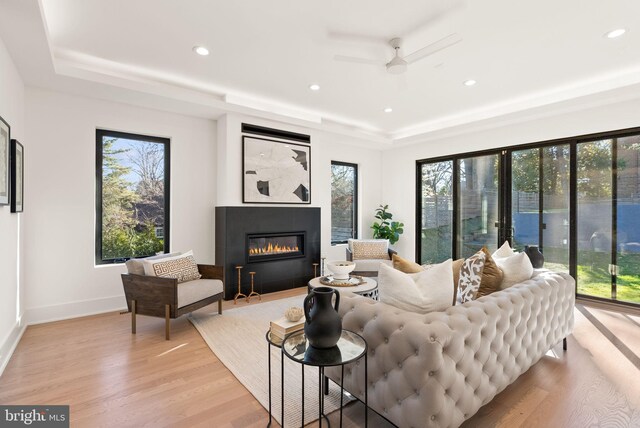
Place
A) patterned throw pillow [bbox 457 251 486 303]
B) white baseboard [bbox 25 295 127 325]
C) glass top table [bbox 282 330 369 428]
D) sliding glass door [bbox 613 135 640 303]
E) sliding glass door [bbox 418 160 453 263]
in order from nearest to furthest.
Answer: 1. glass top table [bbox 282 330 369 428]
2. patterned throw pillow [bbox 457 251 486 303]
3. white baseboard [bbox 25 295 127 325]
4. sliding glass door [bbox 613 135 640 303]
5. sliding glass door [bbox 418 160 453 263]

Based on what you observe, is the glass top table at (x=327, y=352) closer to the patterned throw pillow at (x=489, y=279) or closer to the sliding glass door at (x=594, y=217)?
the patterned throw pillow at (x=489, y=279)

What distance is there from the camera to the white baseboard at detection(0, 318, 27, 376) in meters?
2.42

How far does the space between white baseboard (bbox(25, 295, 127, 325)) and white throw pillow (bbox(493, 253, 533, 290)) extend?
4243 mm

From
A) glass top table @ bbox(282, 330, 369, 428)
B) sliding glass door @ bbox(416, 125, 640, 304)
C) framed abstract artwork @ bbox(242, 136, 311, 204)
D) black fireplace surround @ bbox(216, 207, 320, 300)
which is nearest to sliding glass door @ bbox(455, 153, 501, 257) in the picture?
sliding glass door @ bbox(416, 125, 640, 304)

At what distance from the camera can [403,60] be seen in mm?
2828

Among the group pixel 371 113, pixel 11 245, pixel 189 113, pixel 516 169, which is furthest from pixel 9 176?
pixel 516 169

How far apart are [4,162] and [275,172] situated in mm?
2976

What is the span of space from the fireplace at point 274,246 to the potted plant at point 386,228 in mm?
1913

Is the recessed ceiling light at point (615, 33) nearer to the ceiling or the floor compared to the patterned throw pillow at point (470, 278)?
nearer to the ceiling

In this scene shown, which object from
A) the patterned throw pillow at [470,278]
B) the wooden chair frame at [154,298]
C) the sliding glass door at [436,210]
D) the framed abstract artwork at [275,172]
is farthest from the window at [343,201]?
the patterned throw pillow at [470,278]

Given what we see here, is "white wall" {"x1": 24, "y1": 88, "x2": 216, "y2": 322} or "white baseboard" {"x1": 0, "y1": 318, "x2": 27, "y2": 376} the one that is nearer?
"white baseboard" {"x1": 0, "y1": 318, "x2": 27, "y2": 376}

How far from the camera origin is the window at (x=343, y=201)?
20.5 ft

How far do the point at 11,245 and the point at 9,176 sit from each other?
0.64 metres

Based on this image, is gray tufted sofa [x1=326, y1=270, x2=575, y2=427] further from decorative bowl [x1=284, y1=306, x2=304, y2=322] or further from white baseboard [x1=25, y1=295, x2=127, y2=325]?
white baseboard [x1=25, y1=295, x2=127, y2=325]
